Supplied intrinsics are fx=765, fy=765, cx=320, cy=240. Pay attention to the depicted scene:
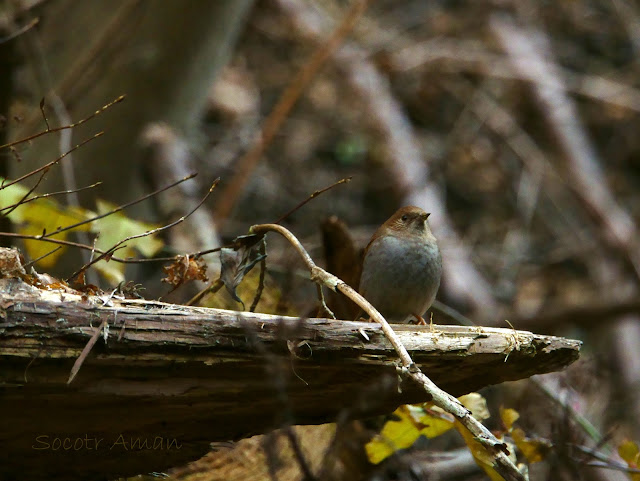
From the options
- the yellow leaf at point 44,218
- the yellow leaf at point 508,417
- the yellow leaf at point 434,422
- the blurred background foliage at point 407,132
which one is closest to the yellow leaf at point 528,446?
the yellow leaf at point 508,417

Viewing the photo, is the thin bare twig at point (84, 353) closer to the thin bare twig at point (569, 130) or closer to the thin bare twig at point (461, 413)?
the thin bare twig at point (461, 413)

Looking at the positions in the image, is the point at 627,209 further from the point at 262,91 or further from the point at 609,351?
the point at 262,91

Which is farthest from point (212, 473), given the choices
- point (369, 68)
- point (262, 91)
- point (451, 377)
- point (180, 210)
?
point (262, 91)

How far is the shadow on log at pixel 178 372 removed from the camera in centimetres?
157

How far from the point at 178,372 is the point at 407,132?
6.12m

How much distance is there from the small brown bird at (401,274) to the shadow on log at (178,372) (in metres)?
0.77

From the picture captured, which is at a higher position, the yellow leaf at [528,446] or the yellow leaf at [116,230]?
the yellow leaf at [116,230]

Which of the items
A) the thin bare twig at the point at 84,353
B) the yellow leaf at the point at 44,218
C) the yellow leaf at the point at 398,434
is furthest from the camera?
the yellow leaf at the point at 44,218

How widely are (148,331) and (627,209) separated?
27.1ft

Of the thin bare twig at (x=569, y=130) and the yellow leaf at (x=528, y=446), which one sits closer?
the yellow leaf at (x=528, y=446)

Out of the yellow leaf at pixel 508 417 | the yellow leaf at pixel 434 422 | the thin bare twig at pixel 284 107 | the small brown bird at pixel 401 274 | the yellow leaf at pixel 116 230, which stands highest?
the thin bare twig at pixel 284 107

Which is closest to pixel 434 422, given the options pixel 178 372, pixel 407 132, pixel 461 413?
pixel 461 413

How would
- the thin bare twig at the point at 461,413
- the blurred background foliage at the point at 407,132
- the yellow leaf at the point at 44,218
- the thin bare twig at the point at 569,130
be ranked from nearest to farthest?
the thin bare twig at the point at 461,413 → the yellow leaf at the point at 44,218 → the blurred background foliage at the point at 407,132 → the thin bare twig at the point at 569,130

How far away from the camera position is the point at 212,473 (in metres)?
2.94
